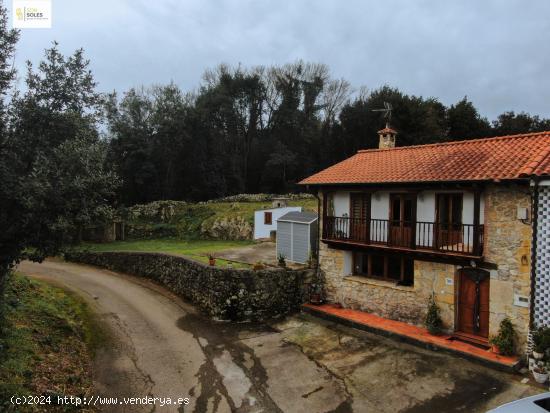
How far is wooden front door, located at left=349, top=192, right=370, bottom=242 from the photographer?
15.3m

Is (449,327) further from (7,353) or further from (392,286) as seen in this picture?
(7,353)

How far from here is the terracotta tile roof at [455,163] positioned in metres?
11.6

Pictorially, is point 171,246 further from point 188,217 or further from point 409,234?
point 409,234

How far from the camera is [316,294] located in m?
16.9

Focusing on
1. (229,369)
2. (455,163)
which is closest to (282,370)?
(229,369)

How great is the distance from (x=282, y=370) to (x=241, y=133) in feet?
135

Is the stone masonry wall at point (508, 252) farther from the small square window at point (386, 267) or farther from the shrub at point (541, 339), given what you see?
the small square window at point (386, 267)

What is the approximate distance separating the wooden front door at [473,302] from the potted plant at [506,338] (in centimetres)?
83

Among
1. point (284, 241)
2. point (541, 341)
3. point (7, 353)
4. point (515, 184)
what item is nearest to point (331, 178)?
point (284, 241)

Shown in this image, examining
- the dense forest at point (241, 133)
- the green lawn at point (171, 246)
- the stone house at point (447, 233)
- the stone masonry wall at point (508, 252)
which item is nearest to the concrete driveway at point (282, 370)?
the stone masonry wall at point (508, 252)

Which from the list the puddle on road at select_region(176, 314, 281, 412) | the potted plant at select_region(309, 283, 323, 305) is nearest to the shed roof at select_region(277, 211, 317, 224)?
the potted plant at select_region(309, 283, 323, 305)

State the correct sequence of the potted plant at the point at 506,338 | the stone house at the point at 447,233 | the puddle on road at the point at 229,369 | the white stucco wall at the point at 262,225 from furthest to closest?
the white stucco wall at the point at 262,225 < the potted plant at the point at 506,338 < the stone house at the point at 447,233 < the puddle on road at the point at 229,369

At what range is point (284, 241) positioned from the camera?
61.4 feet

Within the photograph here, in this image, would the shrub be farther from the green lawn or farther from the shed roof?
the green lawn
